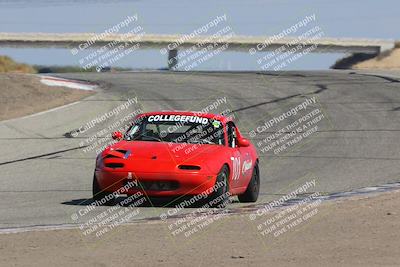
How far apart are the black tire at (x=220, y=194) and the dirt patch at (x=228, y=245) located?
1.63m

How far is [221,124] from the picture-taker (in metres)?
13.1

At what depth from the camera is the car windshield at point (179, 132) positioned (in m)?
12.7

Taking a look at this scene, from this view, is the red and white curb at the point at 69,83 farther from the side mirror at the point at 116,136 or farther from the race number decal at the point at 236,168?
the race number decal at the point at 236,168

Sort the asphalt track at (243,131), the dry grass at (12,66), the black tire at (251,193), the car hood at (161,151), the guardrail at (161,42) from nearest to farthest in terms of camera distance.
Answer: the car hood at (161,151), the black tire at (251,193), the asphalt track at (243,131), the dry grass at (12,66), the guardrail at (161,42)

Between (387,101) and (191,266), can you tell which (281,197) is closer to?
(191,266)

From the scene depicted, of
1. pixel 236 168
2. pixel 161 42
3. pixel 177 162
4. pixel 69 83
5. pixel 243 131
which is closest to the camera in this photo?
pixel 177 162

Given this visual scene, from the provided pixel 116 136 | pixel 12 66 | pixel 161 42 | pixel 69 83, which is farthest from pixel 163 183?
pixel 161 42

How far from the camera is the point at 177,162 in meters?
11.9

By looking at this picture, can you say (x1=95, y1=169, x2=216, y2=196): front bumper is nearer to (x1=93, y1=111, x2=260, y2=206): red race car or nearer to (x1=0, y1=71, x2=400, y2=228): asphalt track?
(x1=93, y1=111, x2=260, y2=206): red race car

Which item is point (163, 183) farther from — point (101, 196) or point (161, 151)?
point (101, 196)

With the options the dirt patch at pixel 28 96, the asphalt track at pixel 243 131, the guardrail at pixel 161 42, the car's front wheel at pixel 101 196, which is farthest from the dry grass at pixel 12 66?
the car's front wheel at pixel 101 196

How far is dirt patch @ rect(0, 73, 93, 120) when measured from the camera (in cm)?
2462

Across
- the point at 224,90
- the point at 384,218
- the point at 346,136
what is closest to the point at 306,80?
the point at 224,90

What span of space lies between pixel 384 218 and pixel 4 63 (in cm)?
5988
